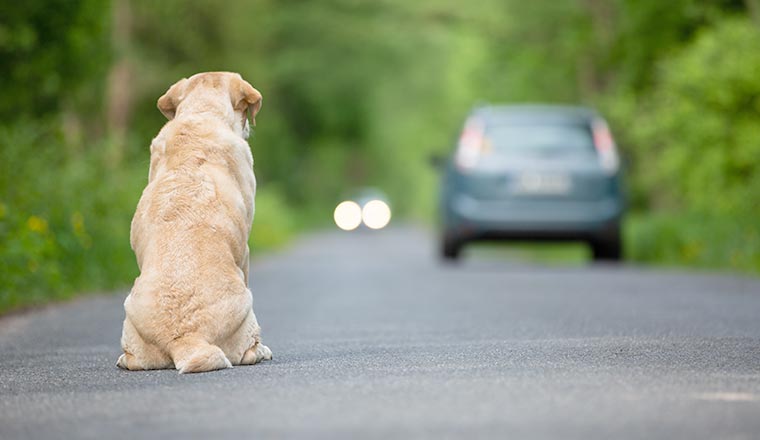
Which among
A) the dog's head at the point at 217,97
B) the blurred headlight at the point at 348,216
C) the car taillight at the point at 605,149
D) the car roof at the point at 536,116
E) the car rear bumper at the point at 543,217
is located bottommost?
the blurred headlight at the point at 348,216

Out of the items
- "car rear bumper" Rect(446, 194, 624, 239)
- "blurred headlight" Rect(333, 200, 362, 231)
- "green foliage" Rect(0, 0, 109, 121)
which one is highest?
"green foliage" Rect(0, 0, 109, 121)

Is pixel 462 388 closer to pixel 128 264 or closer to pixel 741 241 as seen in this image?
pixel 128 264

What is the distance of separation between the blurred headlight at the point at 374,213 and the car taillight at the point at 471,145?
155ft

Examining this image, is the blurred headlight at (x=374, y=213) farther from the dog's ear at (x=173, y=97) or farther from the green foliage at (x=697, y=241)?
the dog's ear at (x=173, y=97)

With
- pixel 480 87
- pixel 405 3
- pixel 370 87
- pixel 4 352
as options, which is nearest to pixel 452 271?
pixel 4 352

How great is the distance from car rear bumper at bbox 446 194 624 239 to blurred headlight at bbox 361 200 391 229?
4781 cm

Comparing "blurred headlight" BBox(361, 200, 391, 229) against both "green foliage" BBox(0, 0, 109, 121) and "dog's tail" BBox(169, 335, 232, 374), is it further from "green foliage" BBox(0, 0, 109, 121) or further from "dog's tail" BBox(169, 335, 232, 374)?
"dog's tail" BBox(169, 335, 232, 374)

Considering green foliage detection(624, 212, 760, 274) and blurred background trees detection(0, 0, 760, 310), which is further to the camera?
green foliage detection(624, 212, 760, 274)

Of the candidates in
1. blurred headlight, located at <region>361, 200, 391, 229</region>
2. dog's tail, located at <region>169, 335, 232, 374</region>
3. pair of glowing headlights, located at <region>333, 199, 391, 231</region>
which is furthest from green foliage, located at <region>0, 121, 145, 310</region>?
pair of glowing headlights, located at <region>333, 199, 391, 231</region>

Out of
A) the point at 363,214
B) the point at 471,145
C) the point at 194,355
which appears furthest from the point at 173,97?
the point at 363,214

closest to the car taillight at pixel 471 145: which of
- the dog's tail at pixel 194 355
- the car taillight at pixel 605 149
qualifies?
the car taillight at pixel 605 149

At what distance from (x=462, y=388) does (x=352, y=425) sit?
0.97 meters

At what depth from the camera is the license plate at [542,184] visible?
17.2 m

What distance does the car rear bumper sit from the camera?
1719cm
